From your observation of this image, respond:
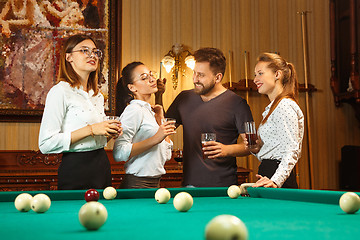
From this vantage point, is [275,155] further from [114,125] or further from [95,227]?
[95,227]

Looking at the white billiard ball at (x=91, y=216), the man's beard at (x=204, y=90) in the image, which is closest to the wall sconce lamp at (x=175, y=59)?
the man's beard at (x=204, y=90)

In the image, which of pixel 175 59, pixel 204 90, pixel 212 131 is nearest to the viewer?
pixel 212 131

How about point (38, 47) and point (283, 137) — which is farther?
point (38, 47)

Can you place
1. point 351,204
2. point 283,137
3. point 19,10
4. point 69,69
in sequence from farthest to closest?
1. point 19,10
2. point 69,69
3. point 283,137
4. point 351,204

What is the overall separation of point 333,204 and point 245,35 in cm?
407

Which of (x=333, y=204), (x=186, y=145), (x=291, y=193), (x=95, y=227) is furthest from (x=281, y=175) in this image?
(x=95, y=227)

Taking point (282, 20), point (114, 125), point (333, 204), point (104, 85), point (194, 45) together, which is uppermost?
point (282, 20)

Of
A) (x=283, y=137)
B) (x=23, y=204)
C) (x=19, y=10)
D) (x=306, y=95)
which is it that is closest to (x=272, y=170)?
(x=283, y=137)

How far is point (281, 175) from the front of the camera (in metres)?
2.52

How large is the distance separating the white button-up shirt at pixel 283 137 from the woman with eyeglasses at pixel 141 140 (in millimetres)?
658

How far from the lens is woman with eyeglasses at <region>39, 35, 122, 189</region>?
253 cm

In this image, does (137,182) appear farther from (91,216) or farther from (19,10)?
(19,10)

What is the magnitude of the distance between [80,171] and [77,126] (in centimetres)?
29

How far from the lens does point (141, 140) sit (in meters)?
2.97
